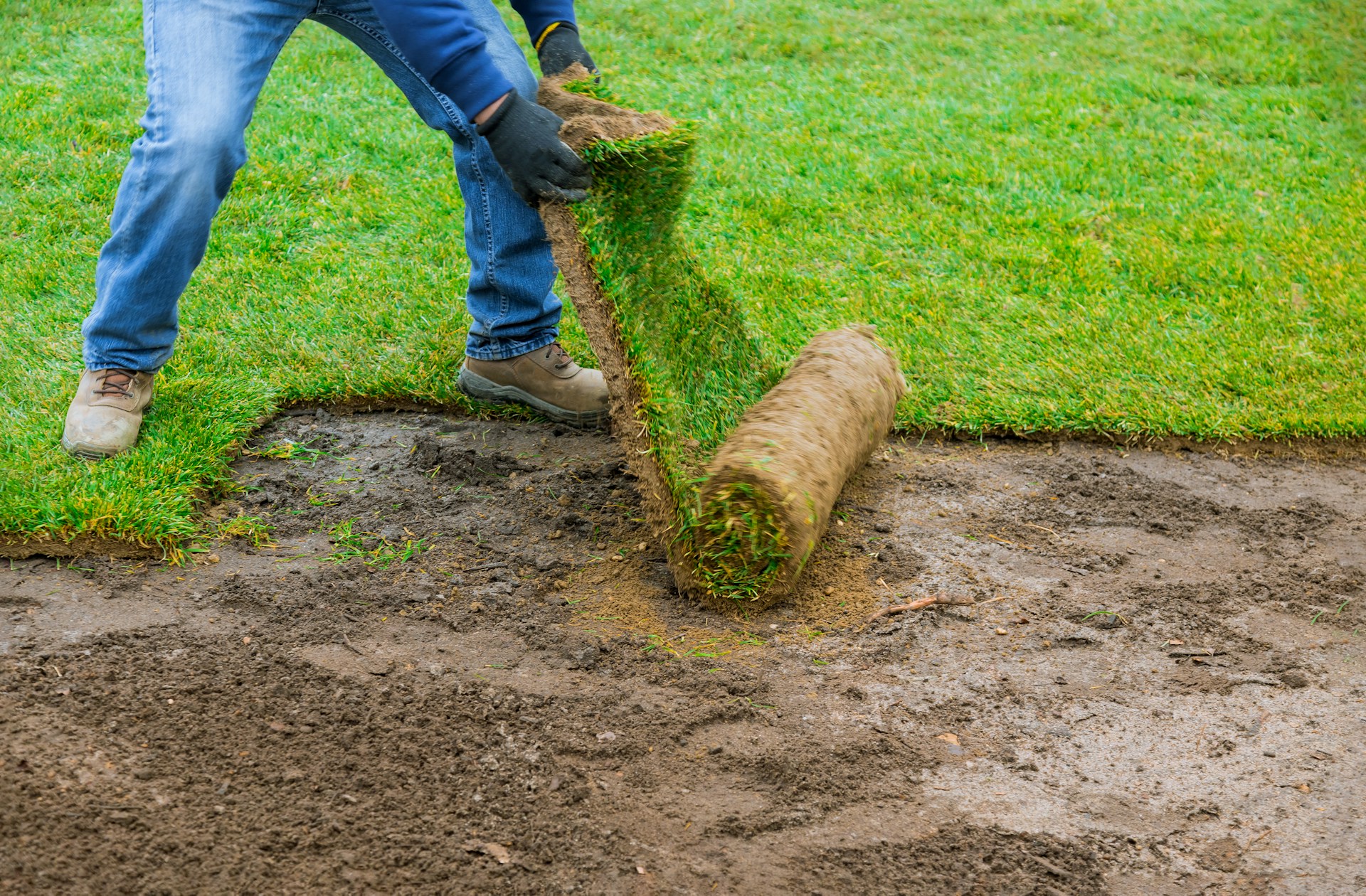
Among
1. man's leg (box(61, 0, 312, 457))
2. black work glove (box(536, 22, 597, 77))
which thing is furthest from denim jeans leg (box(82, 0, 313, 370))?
black work glove (box(536, 22, 597, 77))

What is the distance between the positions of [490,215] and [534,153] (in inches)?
31.7

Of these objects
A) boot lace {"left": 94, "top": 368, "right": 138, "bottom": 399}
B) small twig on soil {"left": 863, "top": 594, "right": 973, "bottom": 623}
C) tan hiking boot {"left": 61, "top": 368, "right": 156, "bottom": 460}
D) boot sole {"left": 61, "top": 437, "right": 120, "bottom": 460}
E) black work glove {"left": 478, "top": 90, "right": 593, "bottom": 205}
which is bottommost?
boot sole {"left": 61, "top": 437, "right": 120, "bottom": 460}

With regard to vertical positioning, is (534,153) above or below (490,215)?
above

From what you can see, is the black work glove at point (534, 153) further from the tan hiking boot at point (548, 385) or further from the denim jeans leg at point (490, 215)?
the tan hiking boot at point (548, 385)

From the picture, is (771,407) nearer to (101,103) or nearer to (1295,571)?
(1295,571)

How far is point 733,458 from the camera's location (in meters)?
2.80

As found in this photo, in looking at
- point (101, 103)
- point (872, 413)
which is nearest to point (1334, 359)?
point (872, 413)

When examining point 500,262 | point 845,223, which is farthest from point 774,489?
point 845,223

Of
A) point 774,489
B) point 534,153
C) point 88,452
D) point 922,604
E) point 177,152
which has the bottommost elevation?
point 88,452

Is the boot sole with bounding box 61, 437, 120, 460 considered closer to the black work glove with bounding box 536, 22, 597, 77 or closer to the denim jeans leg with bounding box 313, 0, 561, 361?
the denim jeans leg with bounding box 313, 0, 561, 361

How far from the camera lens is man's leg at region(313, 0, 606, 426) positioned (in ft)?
11.4

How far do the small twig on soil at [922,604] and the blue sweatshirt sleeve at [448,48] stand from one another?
5.49ft

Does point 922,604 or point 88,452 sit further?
point 88,452

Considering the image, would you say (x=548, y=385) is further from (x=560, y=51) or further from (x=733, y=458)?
(x=733, y=458)
